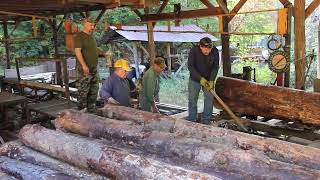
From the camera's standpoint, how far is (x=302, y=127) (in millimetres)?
5480

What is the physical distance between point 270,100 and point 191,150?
321 centimetres

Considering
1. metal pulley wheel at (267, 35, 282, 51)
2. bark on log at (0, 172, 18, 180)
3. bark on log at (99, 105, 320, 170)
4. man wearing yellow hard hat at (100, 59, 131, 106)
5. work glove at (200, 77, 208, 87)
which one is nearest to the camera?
bark on log at (99, 105, 320, 170)

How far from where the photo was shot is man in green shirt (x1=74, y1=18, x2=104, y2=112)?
20.1 ft

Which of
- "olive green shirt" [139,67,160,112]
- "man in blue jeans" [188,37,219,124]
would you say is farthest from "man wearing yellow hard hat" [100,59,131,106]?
"man in blue jeans" [188,37,219,124]

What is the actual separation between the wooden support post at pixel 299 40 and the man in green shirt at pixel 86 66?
3.55 meters

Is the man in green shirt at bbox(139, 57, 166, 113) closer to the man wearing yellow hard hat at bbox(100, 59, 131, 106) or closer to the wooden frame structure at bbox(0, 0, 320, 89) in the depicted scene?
the man wearing yellow hard hat at bbox(100, 59, 131, 106)

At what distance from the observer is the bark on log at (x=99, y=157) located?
8.24 feet

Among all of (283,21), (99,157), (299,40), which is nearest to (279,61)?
(299,40)

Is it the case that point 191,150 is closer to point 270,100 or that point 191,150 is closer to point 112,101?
point 112,101

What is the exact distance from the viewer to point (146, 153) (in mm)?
3061

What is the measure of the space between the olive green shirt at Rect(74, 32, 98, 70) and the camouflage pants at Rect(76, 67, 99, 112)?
0.16 metres

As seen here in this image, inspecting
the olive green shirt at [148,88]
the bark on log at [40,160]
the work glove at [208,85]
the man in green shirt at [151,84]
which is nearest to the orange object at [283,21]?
the work glove at [208,85]

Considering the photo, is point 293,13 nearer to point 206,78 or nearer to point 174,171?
point 206,78

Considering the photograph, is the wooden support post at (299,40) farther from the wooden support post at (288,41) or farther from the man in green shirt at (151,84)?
the man in green shirt at (151,84)
